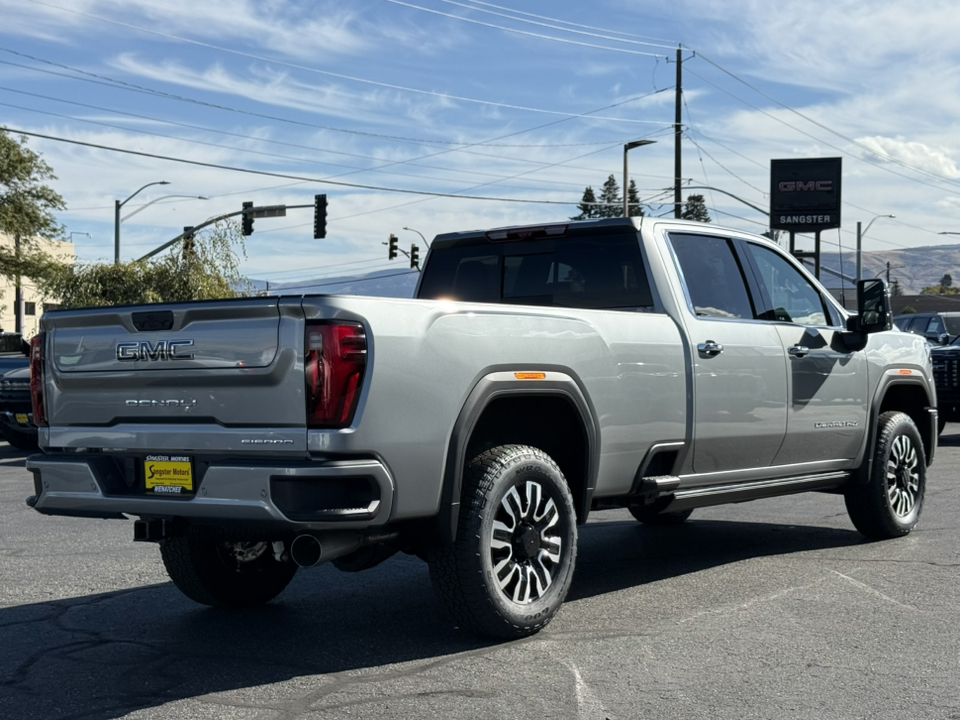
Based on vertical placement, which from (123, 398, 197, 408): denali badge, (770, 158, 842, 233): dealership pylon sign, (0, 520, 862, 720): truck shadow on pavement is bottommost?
(0, 520, 862, 720): truck shadow on pavement

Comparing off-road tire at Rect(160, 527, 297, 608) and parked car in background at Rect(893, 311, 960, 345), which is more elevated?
parked car in background at Rect(893, 311, 960, 345)

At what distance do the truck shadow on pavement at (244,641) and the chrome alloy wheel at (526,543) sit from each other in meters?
0.31

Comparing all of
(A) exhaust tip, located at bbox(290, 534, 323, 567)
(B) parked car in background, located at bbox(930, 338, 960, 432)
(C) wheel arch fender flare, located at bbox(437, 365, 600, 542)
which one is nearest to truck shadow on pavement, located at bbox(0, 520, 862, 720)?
(A) exhaust tip, located at bbox(290, 534, 323, 567)

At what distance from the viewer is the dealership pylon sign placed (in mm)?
59562

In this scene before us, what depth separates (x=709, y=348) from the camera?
6.75 metres

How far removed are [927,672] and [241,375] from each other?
302 cm

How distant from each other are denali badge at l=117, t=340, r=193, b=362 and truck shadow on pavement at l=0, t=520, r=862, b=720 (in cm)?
130

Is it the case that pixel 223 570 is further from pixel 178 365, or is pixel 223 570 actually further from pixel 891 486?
pixel 891 486

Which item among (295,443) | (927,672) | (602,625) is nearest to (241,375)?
(295,443)

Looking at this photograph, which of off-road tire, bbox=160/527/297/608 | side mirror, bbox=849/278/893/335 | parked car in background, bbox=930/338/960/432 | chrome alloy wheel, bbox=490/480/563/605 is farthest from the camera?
parked car in background, bbox=930/338/960/432

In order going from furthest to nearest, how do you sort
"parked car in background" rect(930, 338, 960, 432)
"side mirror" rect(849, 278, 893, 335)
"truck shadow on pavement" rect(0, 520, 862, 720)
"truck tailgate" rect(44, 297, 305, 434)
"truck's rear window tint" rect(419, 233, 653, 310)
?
"parked car in background" rect(930, 338, 960, 432)
"side mirror" rect(849, 278, 893, 335)
"truck's rear window tint" rect(419, 233, 653, 310)
"truck tailgate" rect(44, 297, 305, 434)
"truck shadow on pavement" rect(0, 520, 862, 720)

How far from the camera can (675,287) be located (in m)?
6.83

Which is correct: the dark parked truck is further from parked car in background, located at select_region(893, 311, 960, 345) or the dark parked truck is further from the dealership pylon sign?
the dealership pylon sign

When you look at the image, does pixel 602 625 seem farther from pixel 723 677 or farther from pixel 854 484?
pixel 854 484
